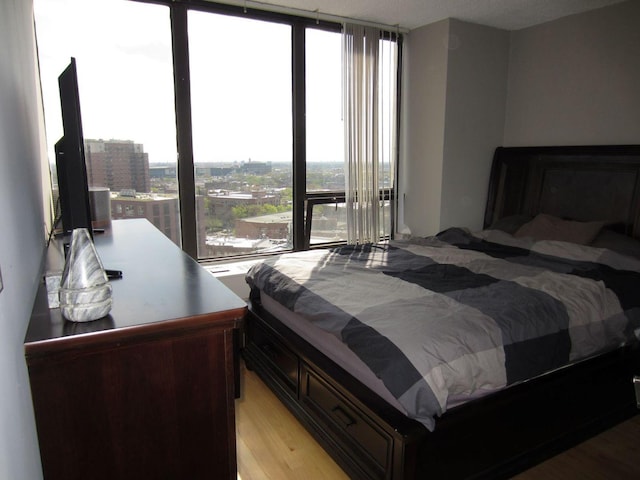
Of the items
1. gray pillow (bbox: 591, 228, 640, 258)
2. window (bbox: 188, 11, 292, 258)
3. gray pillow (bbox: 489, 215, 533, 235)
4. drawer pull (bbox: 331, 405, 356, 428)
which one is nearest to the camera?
drawer pull (bbox: 331, 405, 356, 428)

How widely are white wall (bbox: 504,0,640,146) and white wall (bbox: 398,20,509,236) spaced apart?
0.19 m

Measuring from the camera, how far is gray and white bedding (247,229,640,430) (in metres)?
1.65

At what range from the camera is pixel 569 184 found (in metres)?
3.51

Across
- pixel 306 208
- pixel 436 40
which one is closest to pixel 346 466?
pixel 306 208

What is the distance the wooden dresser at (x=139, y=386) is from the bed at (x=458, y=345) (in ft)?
2.45

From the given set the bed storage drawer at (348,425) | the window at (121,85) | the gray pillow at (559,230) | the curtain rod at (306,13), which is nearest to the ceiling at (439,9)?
the curtain rod at (306,13)

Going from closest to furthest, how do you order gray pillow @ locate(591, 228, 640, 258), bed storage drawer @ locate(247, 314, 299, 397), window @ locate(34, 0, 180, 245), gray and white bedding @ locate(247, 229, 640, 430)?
gray and white bedding @ locate(247, 229, 640, 430)
bed storage drawer @ locate(247, 314, 299, 397)
gray pillow @ locate(591, 228, 640, 258)
window @ locate(34, 0, 180, 245)

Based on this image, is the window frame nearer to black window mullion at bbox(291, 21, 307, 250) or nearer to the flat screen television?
black window mullion at bbox(291, 21, 307, 250)

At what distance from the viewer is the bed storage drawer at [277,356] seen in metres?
2.30

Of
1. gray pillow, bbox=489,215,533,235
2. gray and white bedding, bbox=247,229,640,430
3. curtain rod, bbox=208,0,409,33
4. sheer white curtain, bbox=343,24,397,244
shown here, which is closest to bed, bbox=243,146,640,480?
gray and white bedding, bbox=247,229,640,430

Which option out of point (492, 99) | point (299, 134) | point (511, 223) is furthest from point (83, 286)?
point (492, 99)

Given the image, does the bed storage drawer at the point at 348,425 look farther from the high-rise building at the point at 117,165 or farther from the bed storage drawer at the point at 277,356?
the high-rise building at the point at 117,165

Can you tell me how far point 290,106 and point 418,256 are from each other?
1.81 metres

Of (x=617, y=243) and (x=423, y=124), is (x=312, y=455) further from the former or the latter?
(x=423, y=124)
